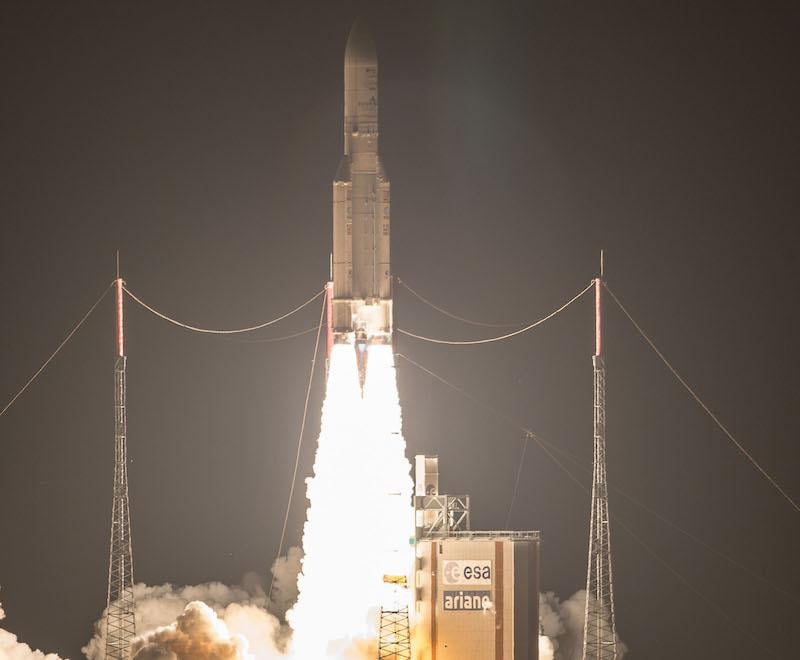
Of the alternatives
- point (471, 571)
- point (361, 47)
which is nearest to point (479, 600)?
point (471, 571)

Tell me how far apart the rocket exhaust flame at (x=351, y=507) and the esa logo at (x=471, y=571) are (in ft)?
7.19

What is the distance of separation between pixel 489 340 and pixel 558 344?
189 inches

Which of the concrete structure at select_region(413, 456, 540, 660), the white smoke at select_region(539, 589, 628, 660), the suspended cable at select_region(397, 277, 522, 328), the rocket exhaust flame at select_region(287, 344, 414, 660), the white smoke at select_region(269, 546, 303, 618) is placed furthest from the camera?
the suspended cable at select_region(397, 277, 522, 328)

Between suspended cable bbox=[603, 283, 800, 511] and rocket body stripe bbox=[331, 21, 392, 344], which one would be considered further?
suspended cable bbox=[603, 283, 800, 511]

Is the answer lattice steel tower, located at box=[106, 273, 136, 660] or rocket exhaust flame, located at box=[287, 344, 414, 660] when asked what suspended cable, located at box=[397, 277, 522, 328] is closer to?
rocket exhaust flame, located at box=[287, 344, 414, 660]

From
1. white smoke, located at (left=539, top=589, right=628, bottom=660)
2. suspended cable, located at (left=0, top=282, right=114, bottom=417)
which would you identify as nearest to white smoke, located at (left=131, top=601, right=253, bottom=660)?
white smoke, located at (left=539, top=589, right=628, bottom=660)

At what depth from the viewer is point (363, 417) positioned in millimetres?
60500

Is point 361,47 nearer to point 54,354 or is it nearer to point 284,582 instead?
point 54,354

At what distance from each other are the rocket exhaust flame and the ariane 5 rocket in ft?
2.19

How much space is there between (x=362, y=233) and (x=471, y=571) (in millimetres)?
10300

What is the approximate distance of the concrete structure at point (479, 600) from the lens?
57.1 metres

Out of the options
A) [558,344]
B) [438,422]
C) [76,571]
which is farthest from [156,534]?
[558,344]

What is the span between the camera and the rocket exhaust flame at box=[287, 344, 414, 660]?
59.4m

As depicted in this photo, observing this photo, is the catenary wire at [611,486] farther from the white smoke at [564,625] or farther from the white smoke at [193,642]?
the white smoke at [193,642]
